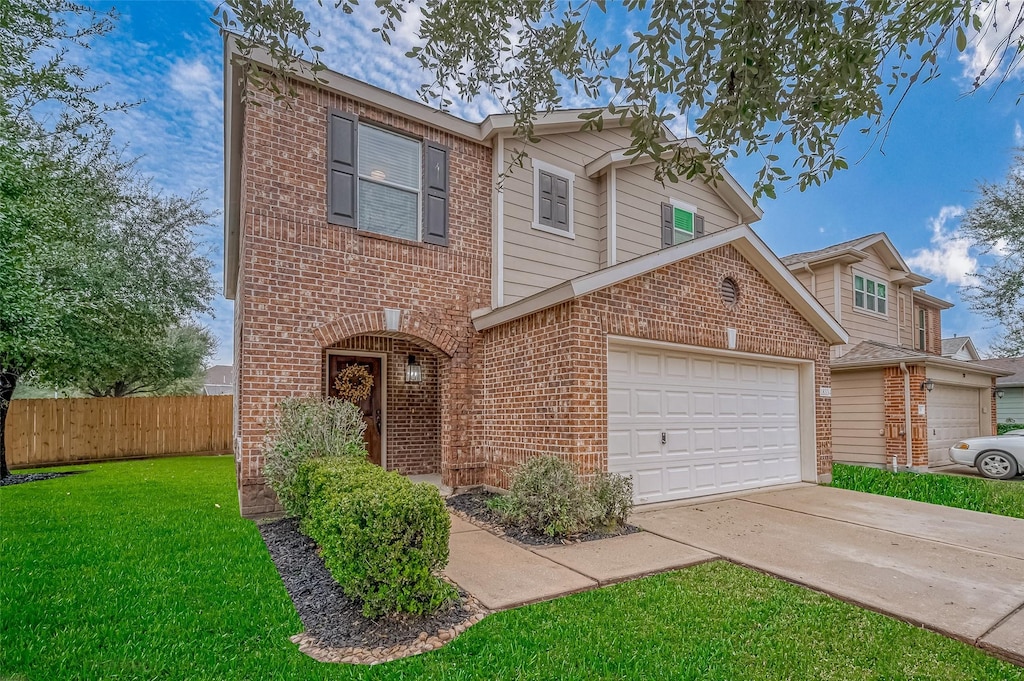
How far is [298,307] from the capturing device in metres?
6.99

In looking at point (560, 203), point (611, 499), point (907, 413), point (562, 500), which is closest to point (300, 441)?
point (562, 500)

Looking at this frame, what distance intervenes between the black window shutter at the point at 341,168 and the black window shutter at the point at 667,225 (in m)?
6.32

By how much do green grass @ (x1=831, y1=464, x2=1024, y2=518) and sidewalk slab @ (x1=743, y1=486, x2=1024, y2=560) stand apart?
0.69 metres

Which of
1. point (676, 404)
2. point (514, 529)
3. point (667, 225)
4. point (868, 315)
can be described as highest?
point (667, 225)

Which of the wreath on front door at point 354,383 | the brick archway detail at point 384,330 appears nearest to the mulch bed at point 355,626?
the brick archway detail at point 384,330

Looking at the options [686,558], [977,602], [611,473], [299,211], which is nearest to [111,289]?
[299,211]

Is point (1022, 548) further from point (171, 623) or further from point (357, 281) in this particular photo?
point (357, 281)

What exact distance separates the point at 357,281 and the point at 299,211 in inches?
46.8

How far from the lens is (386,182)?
783cm

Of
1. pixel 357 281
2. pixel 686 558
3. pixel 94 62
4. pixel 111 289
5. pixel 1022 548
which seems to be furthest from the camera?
pixel 111 289

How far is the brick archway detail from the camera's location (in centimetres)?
718

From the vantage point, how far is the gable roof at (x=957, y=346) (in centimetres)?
2444

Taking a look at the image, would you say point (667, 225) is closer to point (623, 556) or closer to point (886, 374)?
point (886, 374)

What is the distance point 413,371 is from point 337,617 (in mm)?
6107
